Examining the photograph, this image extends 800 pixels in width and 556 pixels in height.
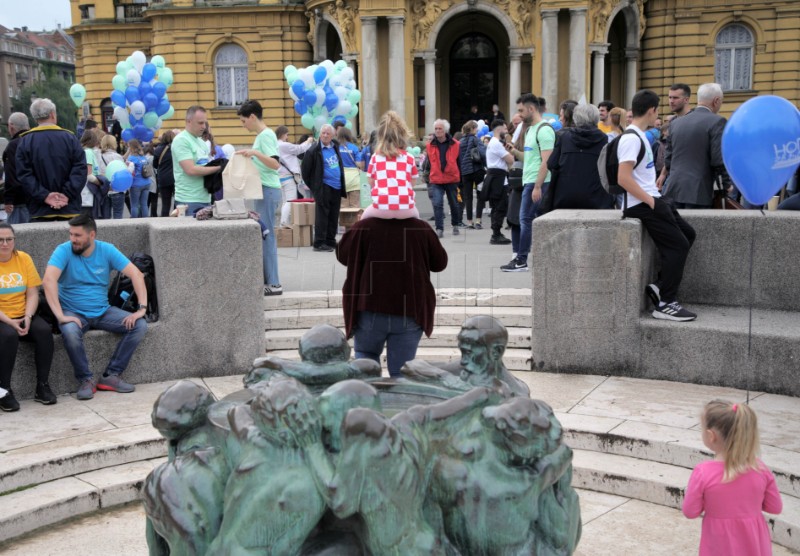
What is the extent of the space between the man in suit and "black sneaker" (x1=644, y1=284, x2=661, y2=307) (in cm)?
140

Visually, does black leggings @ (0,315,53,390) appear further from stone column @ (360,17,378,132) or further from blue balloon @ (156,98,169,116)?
stone column @ (360,17,378,132)

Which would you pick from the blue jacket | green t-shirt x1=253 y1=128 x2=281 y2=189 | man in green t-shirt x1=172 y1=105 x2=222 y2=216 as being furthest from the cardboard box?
the blue jacket

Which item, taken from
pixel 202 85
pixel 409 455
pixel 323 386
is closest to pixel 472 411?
pixel 409 455

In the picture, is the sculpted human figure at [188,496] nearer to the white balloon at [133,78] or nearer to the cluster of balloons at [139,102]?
the cluster of balloons at [139,102]

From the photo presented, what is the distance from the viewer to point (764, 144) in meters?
6.20

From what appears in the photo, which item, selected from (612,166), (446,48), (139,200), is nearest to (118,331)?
(612,166)

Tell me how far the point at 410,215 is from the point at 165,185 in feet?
27.5

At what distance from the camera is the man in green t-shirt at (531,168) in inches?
394

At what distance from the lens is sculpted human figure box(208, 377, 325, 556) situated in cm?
276

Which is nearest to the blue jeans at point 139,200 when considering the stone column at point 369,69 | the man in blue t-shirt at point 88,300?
the man in blue t-shirt at point 88,300

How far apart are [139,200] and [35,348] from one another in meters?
10.4

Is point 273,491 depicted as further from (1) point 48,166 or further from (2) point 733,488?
(1) point 48,166

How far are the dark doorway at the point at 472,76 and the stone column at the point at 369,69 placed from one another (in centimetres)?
696

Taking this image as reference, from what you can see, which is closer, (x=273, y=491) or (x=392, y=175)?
(x=273, y=491)
